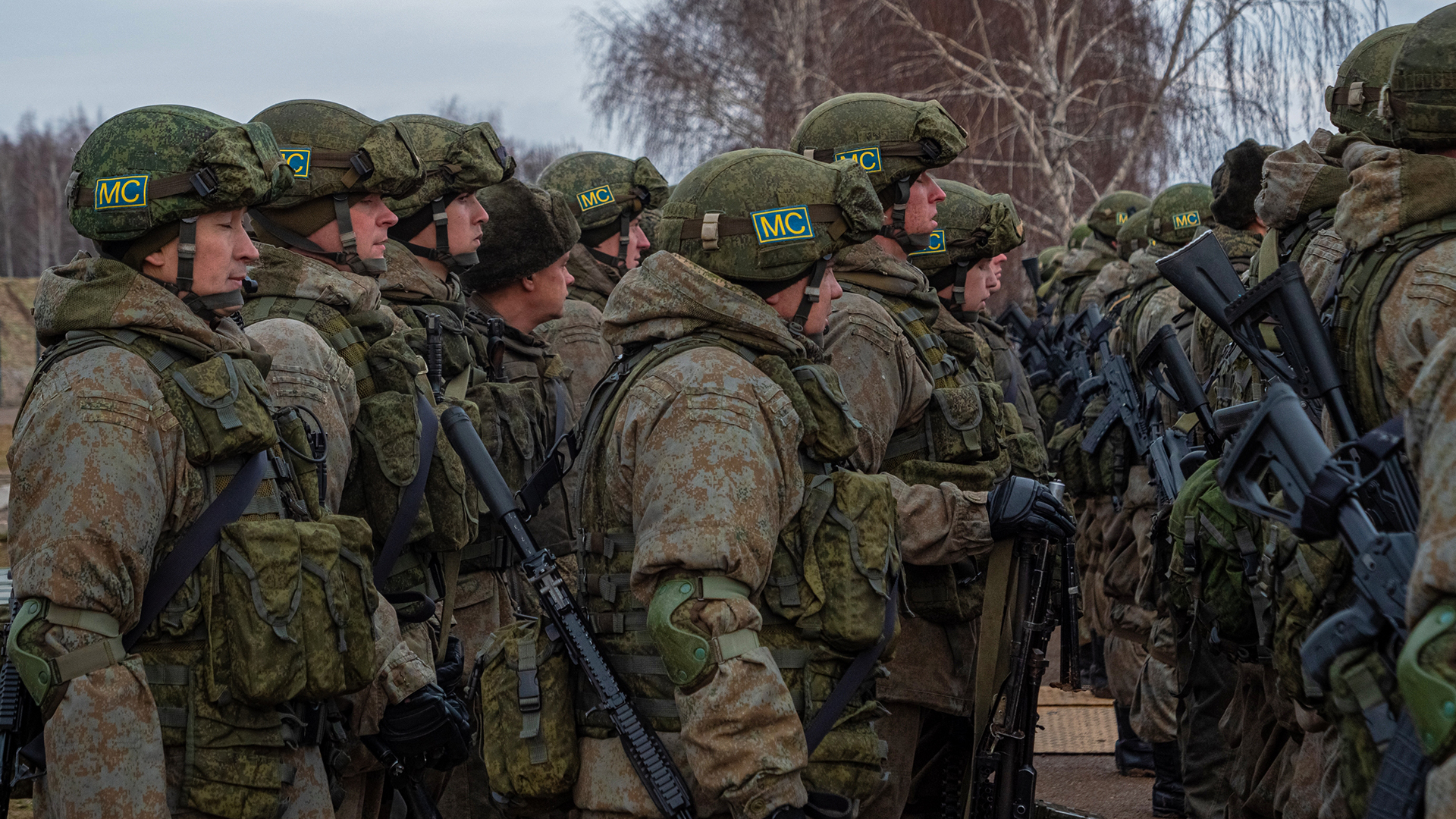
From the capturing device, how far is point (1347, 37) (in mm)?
16312

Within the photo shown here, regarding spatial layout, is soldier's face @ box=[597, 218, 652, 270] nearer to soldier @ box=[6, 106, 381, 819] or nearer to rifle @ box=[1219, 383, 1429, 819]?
soldier @ box=[6, 106, 381, 819]

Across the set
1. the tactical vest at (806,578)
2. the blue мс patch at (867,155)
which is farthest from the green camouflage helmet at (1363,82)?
the tactical vest at (806,578)

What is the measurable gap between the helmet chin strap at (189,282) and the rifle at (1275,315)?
2.47 metres

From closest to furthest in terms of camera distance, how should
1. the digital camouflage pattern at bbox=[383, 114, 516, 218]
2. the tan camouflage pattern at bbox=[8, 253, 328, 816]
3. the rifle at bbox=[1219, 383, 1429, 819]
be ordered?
1. the rifle at bbox=[1219, 383, 1429, 819]
2. the tan camouflage pattern at bbox=[8, 253, 328, 816]
3. the digital camouflage pattern at bbox=[383, 114, 516, 218]

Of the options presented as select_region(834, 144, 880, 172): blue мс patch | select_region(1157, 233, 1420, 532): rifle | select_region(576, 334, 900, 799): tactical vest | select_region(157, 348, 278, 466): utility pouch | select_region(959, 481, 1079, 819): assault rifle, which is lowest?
select_region(959, 481, 1079, 819): assault rifle

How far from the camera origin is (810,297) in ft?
12.0

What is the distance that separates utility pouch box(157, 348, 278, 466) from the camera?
3.17m

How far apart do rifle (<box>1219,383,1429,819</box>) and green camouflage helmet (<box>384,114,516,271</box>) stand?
3746 mm

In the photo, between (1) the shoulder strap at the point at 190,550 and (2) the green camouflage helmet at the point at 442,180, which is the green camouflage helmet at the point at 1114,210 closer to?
(2) the green camouflage helmet at the point at 442,180

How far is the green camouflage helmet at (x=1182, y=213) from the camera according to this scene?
805 cm

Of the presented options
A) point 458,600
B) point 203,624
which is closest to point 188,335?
point 203,624

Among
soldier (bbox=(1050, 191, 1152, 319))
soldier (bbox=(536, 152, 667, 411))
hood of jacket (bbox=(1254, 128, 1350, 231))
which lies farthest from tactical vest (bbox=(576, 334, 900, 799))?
soldier (bbox=(1050, 191, 1152, 319))

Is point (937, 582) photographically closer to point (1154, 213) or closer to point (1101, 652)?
point (1154, 213)

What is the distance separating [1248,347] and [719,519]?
1.62 m
